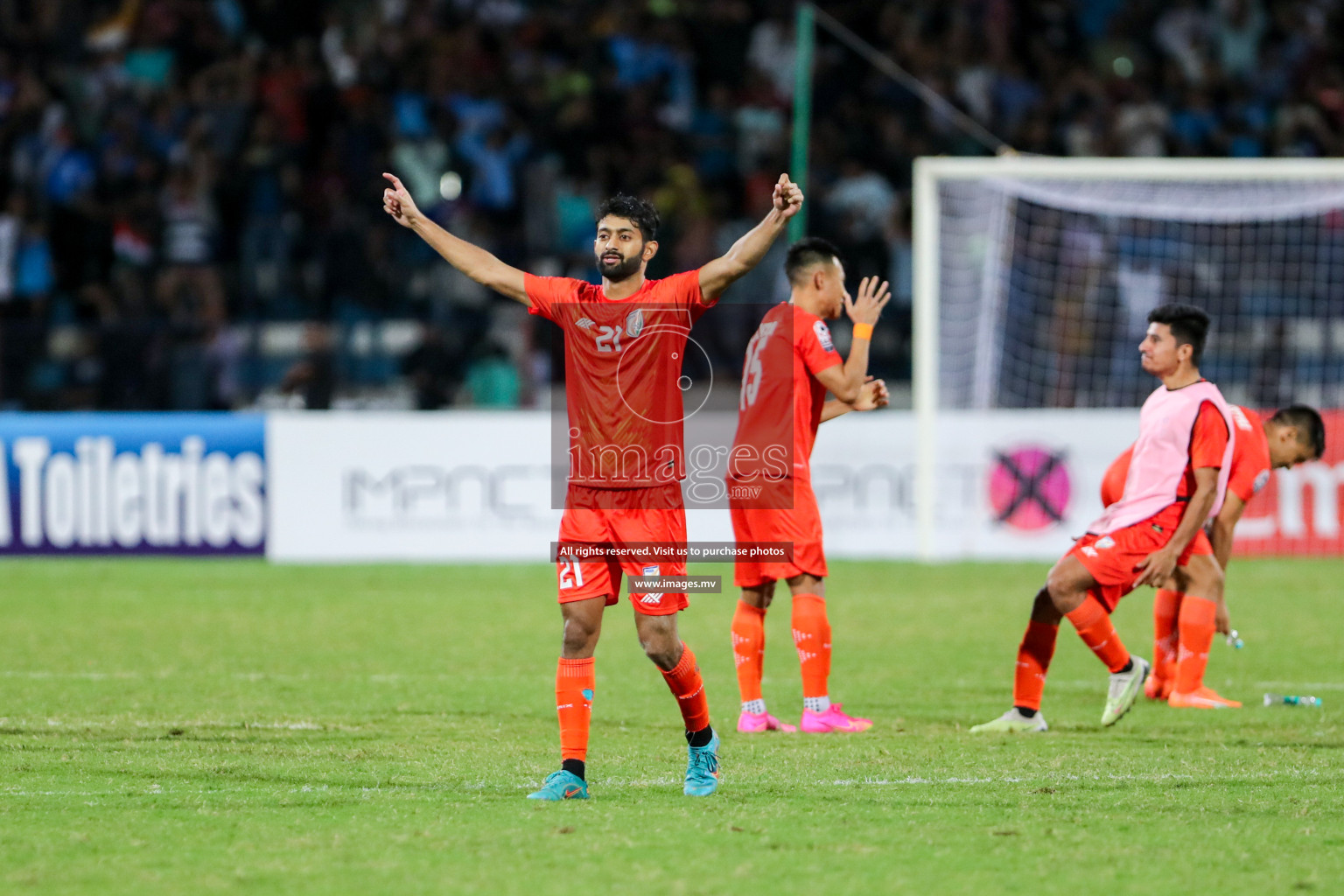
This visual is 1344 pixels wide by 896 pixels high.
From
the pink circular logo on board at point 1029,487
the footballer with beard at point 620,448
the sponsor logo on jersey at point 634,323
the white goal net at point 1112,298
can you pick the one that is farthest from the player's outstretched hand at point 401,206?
the white goal net at point 1112,298

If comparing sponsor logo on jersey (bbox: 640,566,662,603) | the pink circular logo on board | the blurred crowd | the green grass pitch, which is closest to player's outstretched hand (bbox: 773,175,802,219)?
sponsor logo on jersey (bbox: 640,566,662,603)

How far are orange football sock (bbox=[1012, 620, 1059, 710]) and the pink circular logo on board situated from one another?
25.0ft

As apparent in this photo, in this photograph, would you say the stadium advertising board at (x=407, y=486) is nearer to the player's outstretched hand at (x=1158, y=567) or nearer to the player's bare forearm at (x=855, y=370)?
the player's bare forearm at (x=855, y=370)

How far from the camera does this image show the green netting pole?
1576cm

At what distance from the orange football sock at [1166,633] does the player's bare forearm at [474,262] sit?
4460 millimetres

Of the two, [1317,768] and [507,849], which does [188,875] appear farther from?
[1317,768]

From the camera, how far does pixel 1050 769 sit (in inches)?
263

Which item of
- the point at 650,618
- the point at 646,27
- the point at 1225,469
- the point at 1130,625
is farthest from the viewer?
the point at 646,27

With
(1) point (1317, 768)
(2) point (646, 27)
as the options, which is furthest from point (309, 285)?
(1) point (1317, 768)

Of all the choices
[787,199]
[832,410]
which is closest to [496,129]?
[832,410]

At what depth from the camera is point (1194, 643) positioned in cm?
861

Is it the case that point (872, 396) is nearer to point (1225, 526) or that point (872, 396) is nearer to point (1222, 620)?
point (1225, 526)

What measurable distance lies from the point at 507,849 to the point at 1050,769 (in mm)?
2529

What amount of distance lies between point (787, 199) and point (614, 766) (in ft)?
7.98
